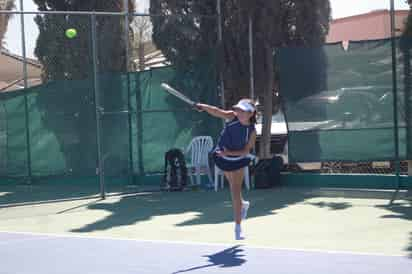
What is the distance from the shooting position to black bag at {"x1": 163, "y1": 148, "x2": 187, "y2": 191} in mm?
13523

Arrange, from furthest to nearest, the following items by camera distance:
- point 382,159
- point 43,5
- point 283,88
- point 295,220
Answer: point 43,5 < point 283,88 < point 382,159 < point 295,220

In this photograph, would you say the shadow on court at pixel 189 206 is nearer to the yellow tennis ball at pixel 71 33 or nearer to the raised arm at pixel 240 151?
the raised arm at pixel 240 151

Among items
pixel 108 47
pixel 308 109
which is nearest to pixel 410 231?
pixel 308 109

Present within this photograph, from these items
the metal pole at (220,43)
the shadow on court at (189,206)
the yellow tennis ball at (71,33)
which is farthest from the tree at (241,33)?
the shadow on court at (189,206)

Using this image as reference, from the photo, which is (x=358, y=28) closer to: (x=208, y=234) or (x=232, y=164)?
(x=208, y=234)

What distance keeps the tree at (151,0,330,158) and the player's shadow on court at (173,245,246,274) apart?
634cm

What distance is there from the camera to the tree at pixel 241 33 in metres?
13.8

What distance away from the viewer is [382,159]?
12.1 meters

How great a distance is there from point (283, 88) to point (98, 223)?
4.29m

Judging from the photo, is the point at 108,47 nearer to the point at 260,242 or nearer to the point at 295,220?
the point at 295,220

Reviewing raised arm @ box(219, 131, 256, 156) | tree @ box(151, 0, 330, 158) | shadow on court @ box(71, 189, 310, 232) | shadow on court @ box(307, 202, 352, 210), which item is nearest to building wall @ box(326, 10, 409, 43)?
tree @ box(151, 0, 330, 158)

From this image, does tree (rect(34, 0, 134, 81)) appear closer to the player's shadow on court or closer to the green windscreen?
the green windscreen

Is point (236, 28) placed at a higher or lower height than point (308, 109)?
higher

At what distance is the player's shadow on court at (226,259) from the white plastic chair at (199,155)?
19.6 feet
